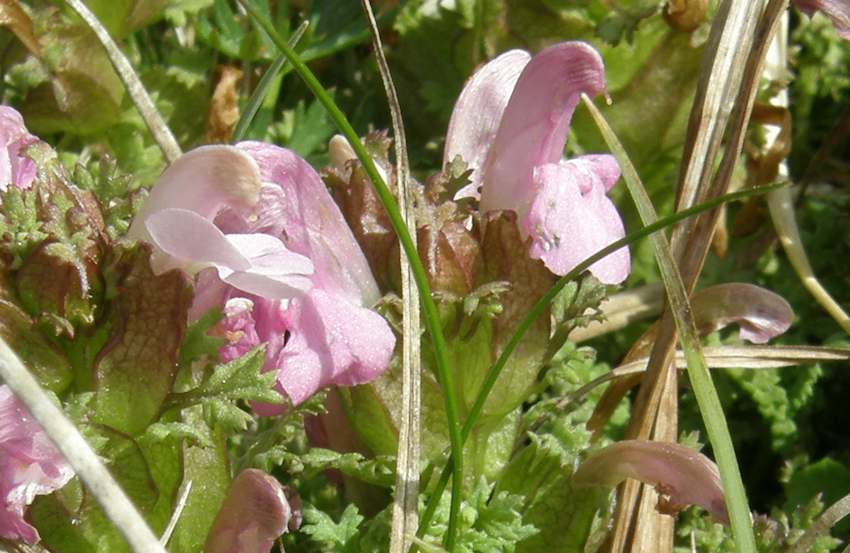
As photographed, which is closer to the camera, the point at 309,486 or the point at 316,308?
the point at 316,308

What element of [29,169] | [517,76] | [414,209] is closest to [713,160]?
[517,76]

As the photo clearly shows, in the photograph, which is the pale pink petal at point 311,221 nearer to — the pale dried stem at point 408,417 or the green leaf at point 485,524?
the pale dried stem at point 408,417

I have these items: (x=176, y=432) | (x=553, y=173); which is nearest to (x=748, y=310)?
(x=553, y=173)

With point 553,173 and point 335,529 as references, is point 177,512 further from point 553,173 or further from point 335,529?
point 553,173

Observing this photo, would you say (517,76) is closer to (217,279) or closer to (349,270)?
(349,270)

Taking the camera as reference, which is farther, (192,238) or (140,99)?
(140,99)
